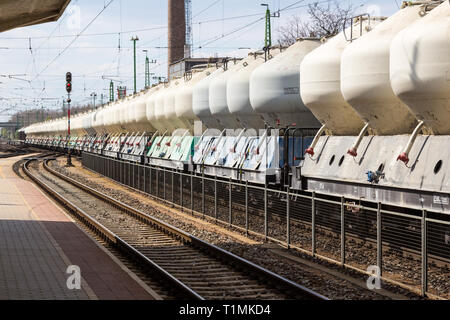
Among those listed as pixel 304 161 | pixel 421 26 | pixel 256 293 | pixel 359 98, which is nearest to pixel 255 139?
pixel 304 161

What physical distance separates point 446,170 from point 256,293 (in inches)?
166

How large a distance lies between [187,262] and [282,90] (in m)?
8.79

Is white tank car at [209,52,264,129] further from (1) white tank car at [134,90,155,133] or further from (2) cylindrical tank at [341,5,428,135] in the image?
(1) white tank car at [134,90,155,133]

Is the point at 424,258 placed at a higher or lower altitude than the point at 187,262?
higher

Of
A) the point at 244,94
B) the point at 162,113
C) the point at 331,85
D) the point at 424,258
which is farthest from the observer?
the point at 162,113

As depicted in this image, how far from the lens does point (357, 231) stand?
50.1 feet

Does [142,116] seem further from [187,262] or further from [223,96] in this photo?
[187,262]

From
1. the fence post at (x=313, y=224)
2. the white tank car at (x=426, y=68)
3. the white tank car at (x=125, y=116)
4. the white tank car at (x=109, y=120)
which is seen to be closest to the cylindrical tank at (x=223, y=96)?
the fence post at (x=313, y=224)

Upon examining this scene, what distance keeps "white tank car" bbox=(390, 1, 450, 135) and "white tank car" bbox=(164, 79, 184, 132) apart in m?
22.5

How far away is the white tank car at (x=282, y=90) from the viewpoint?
23125 millimetres

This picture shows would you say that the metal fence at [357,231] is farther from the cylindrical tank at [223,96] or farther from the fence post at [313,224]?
the cylindrical tank at [223,96]

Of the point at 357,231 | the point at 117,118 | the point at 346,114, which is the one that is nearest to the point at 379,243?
the point at 357,231

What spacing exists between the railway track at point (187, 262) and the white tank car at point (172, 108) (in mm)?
11453

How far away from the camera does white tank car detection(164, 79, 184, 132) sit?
37594 millimetres
